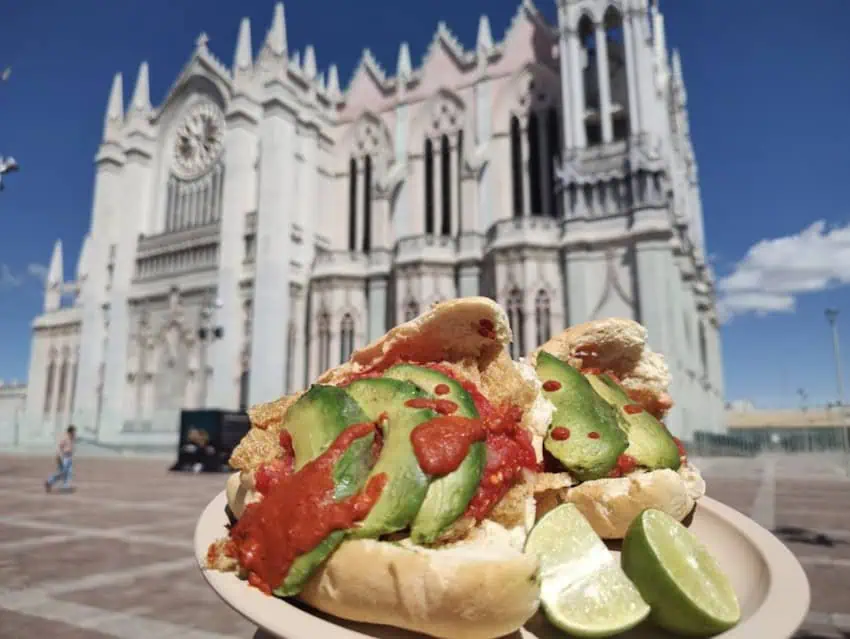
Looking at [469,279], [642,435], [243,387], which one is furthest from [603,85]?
[642,435]

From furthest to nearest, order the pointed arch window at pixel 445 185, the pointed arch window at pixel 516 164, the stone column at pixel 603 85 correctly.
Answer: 1. the pointed arch window at pixel 445 185
2. the pointed arch window at pixel 516 164
3. the stone column at pixel 603 85

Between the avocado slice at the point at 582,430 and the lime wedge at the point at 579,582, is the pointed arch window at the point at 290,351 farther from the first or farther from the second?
the lime wedge at the point at 579,582

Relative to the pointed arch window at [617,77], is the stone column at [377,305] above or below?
below

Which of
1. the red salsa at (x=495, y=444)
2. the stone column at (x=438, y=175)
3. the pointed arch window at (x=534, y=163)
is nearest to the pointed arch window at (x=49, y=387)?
the stone column at (x=438, y=175)

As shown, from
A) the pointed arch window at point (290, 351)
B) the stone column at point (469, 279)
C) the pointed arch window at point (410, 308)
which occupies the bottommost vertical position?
the pointed arch window at point (290, 351)

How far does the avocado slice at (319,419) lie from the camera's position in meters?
1.32

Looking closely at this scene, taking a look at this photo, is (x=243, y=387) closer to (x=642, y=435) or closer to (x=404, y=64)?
(x=404, y=64)

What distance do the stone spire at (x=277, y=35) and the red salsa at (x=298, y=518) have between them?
30379mm

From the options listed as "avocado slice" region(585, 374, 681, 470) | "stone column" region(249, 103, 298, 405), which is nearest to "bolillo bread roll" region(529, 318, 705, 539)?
"avocado slice" region(585, 374, 681, 470)

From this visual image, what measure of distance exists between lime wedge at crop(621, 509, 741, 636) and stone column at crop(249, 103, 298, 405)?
969 inches

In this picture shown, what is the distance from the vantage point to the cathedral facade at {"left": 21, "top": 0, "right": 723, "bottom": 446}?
21.4 m

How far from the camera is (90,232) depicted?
3362 cm

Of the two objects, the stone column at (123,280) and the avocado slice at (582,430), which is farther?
the stone column at (123,280)

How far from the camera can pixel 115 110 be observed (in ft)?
114
